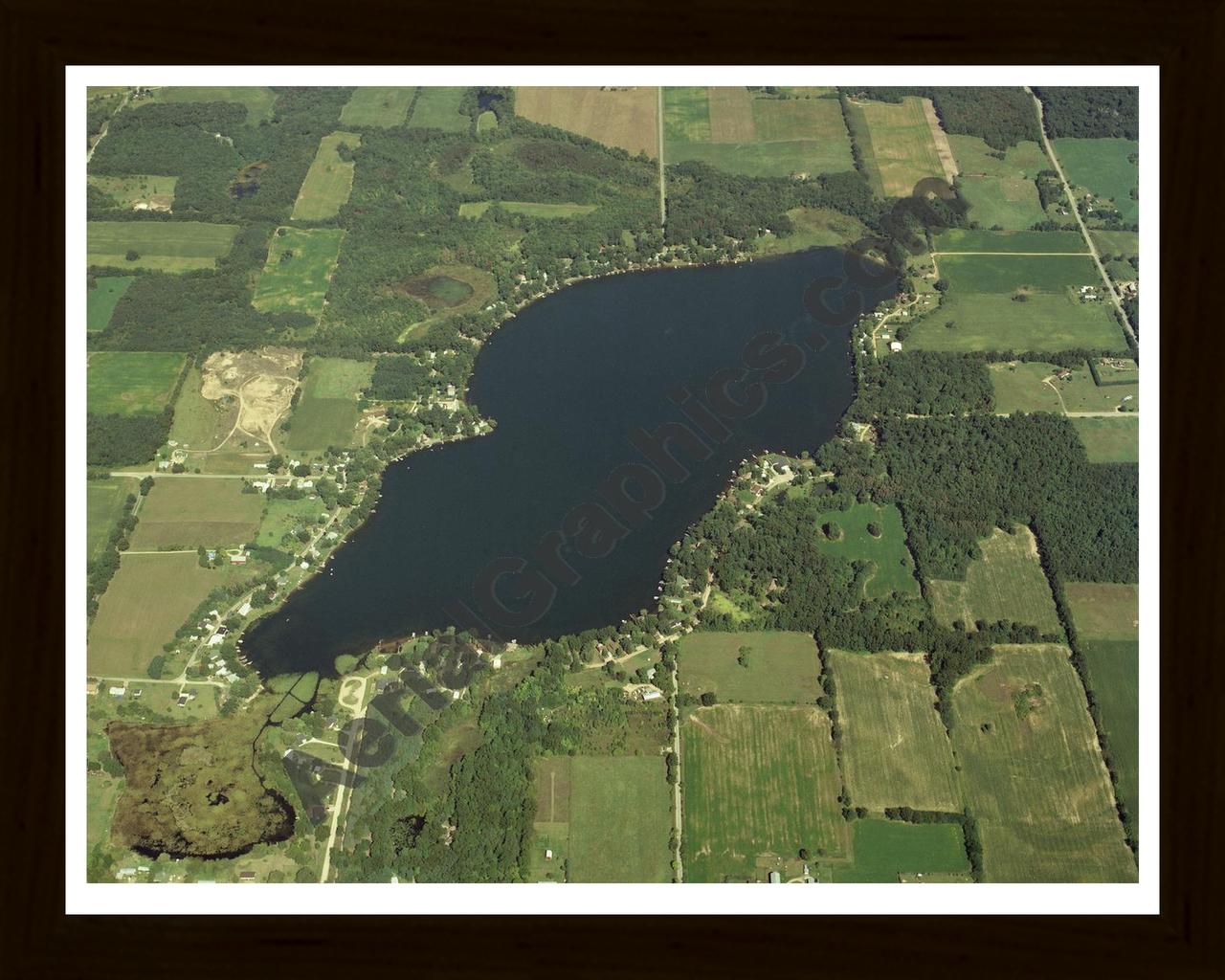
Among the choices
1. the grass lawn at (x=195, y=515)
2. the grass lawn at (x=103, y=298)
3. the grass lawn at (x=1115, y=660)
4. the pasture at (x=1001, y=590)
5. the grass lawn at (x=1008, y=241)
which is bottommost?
the grass lawn at (x=1115, y=660)

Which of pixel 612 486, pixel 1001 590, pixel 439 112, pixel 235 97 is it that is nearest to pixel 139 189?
pixel 235 97

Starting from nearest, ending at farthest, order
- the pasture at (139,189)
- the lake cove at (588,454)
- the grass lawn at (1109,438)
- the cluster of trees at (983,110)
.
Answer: the lake cove at (588,454) < the grass lawn at (1109,438) < the pasture at (139,189) < the cluster of trees at (983,110)

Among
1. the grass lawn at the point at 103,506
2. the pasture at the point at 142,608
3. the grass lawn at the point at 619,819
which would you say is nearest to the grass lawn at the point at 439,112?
the grass lawn at the point at 103,506

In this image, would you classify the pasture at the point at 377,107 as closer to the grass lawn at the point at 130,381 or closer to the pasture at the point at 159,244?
the pasture at the point at 159,244

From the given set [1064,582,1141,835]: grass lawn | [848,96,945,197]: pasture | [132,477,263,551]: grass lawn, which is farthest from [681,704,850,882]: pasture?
[848,96,945,197]: pasture

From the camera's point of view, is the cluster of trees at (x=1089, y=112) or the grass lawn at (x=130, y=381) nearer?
the grass lawn at (x=130, y=381)

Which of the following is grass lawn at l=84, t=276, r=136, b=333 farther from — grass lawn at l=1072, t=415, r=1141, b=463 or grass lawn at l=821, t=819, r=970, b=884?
grass lawn at l=1072, t=415, r=1141, b=463
